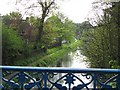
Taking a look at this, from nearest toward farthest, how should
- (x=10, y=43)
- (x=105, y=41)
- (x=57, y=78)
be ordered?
(x=57, y=78) → (x=105, y=41) → (x=10, y=43)

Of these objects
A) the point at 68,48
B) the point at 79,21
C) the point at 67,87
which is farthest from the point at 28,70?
the point at 68,48

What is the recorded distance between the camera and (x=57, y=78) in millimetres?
1134

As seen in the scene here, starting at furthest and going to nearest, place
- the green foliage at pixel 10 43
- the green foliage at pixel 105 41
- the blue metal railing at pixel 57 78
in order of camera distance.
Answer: the green foliage at pixel 10 43, the green foliage at pixel 105 41, the blue metal railing at pixel 57 78

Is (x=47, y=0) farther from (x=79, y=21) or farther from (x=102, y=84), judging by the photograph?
(x=102, y=84)

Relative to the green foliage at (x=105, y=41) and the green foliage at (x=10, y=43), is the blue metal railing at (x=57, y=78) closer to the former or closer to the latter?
the green foliage at (x=105, y=41)

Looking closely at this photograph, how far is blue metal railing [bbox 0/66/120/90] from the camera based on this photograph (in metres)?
1.06

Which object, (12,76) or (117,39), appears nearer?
(12,76)

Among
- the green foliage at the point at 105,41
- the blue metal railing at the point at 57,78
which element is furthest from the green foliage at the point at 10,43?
the blue metal railing at the point at 57,78

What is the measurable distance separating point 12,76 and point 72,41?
250cm

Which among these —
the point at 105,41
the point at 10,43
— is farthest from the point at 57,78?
the point at 10,43

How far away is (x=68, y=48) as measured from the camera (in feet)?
12.5

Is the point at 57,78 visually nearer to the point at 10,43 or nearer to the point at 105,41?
the point at 105,41

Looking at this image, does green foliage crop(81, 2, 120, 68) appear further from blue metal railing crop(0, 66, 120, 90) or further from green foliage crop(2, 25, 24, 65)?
blue metal railing crop(0, 66, 120, 90)

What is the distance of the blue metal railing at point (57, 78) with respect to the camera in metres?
1.06
